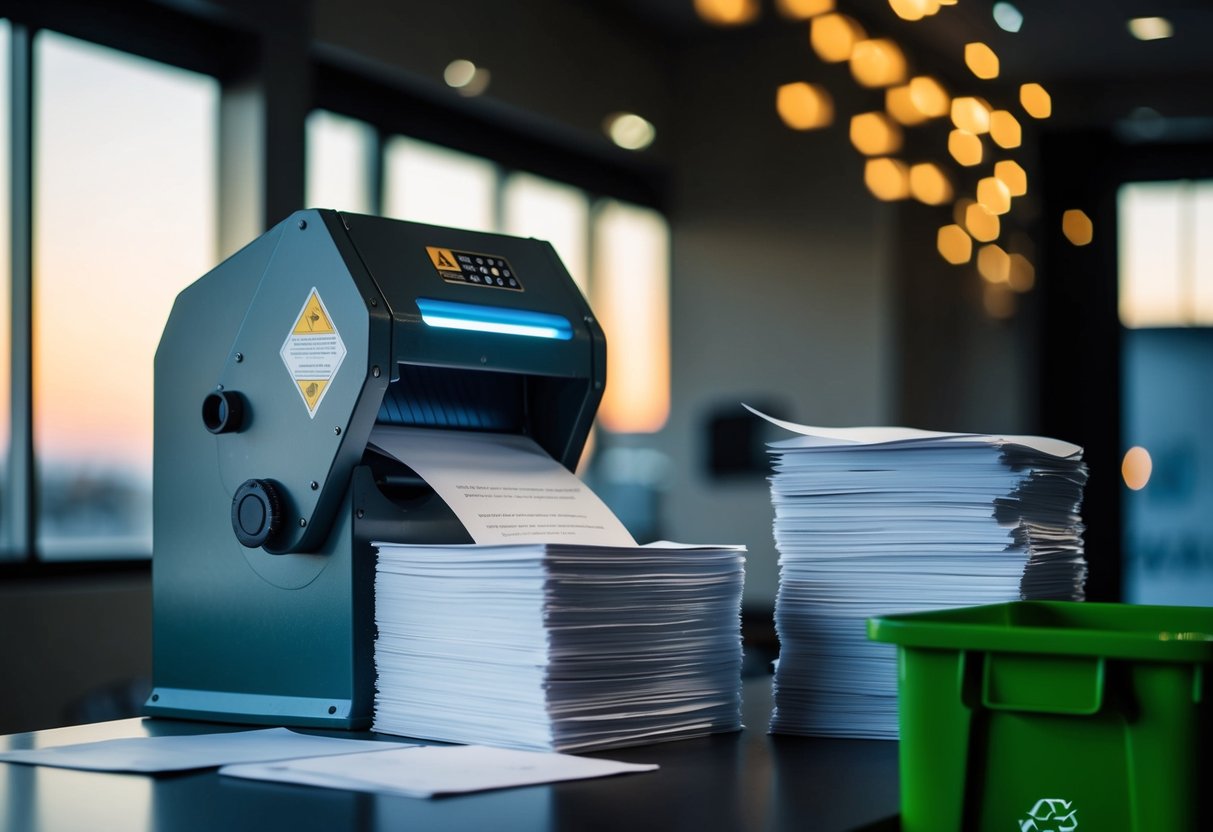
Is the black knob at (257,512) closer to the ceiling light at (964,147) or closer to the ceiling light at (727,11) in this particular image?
the ceiling light at (727,11)

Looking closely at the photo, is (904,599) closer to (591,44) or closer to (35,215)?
(35,215)

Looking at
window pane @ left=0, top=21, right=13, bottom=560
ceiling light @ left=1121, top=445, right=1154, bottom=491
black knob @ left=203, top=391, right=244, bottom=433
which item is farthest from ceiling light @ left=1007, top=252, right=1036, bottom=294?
black knob @ left=203, top=391, right=244, bottom=433

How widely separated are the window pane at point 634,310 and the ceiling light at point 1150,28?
82.5 inches

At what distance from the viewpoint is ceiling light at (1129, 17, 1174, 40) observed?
5.09 meters

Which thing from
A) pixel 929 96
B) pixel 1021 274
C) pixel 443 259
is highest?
pixel 929 96

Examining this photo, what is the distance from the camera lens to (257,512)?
1227mm

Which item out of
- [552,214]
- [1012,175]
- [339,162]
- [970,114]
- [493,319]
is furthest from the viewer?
[1012,175]

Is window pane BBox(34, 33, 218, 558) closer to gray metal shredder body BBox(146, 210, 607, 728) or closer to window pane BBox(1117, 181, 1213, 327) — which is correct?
gray metal shredder body BBox(146, 210, 607, 728)

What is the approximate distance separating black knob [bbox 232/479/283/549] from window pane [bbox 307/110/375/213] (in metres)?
3.16

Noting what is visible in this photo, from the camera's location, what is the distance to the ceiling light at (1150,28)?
200 inches

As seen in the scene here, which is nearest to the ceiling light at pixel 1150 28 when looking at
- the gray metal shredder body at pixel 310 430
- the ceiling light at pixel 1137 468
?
the ceiling light at pixel 1137 468

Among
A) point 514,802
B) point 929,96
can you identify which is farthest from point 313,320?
point 929,96

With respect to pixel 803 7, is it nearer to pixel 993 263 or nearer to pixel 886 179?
pixel 886 179

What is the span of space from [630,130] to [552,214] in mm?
527
